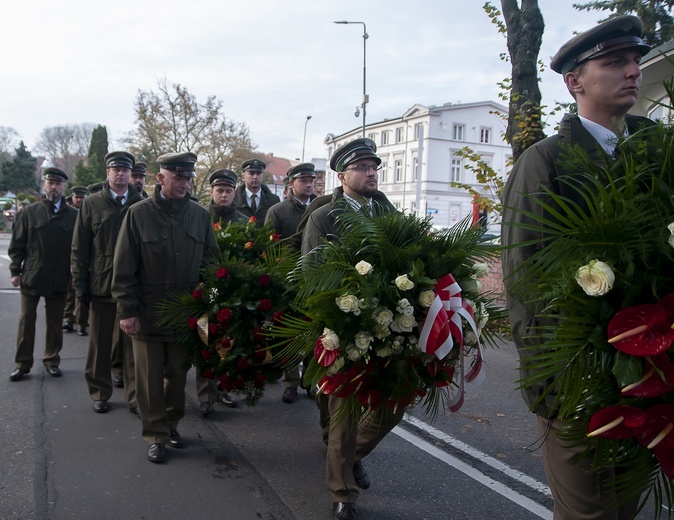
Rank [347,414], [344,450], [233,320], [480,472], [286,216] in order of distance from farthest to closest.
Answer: [286,216], [233,320], [480,472], [344,450], [347,414]

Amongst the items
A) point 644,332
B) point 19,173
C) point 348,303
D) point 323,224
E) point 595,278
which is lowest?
point 348,303

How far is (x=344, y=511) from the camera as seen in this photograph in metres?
3.83

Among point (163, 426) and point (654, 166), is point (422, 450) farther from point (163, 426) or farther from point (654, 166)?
point (654, 166)

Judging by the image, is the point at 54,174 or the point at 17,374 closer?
the point at 17,374

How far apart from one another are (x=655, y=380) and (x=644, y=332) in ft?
0.45

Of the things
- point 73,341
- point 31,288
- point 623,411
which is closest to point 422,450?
point 623,411

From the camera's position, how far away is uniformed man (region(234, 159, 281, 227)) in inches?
336

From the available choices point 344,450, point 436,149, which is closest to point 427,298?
point 344,450

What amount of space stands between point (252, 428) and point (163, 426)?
96 centimetres

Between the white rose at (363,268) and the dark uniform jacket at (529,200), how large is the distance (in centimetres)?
79

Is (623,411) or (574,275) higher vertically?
(574,275)

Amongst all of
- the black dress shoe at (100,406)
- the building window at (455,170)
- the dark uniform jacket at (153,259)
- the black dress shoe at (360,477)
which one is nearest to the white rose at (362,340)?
the black dress shoe at (360,477)

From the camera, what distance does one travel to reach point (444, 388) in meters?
3.46

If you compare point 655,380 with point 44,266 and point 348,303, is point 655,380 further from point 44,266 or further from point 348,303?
point 44,266
